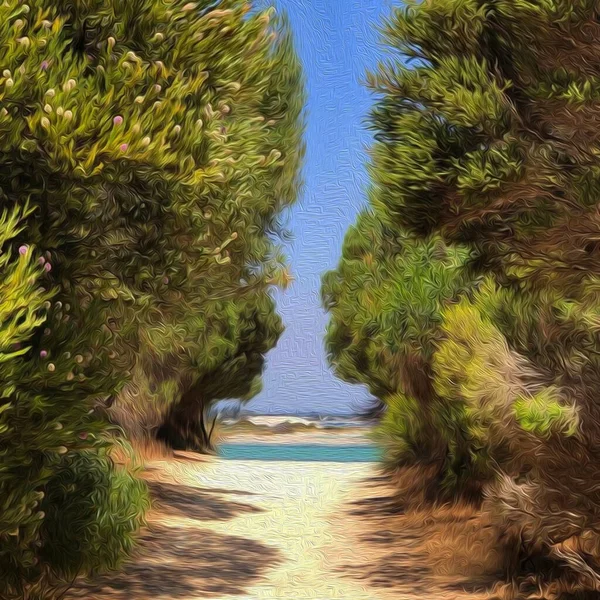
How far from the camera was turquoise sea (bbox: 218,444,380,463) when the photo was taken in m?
30.7

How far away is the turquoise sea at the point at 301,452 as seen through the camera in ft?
101

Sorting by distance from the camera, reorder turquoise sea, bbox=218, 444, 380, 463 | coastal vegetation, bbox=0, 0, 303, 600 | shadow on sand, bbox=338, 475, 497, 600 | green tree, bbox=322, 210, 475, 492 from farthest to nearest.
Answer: turquoise sea, bbox=218, 444, 380, 463, green tree, bbox=322, 210, 475, 492, shadow on sand, bbox=338, 475, 497, 600, coastal vegetation, bbox=0, 0, 303, 600

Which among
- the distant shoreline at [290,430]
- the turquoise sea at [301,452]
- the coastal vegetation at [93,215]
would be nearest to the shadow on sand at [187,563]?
the coastal vegetation at [93,215]

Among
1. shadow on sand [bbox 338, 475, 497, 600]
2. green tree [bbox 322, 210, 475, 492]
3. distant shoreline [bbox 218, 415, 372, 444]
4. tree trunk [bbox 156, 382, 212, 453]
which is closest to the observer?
shadow on sand [bbox 338, 475, 497, 600]

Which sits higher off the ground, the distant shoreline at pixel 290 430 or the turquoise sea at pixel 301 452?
the distant shoreline at pixel 290 430

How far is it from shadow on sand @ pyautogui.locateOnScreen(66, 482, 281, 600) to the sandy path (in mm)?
16

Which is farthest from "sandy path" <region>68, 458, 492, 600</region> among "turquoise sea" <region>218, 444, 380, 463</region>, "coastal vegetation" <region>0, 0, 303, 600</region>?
"turquoise sea" <region>218, 444, 380, 463</region>

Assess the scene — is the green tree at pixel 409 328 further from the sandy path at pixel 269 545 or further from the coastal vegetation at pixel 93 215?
the coastal vegetation at pixel 93 215

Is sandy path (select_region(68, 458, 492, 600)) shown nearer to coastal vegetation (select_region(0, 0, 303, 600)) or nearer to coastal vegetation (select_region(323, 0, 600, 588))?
coastal vegetation (select_region(0, 0, 303, 600))

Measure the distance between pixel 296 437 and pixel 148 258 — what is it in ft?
63.9

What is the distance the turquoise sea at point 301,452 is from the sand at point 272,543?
6.00 metres

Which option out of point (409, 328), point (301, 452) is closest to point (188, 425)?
point (301, 452)

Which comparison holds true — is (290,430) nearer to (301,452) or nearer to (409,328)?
(301,452)

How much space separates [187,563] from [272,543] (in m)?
2.31
